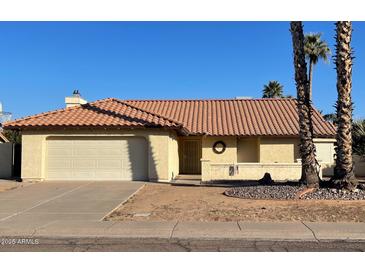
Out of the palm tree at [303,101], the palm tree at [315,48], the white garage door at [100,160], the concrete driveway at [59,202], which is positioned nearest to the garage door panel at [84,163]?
the white garage door at [100,160]

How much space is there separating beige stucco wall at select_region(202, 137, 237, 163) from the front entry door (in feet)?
3.16

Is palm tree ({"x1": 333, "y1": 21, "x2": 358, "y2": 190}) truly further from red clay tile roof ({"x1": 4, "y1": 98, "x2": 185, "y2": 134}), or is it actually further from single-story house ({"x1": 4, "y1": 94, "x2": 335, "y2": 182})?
red clay tile roof ({"x1": 4, "y1": 98, "x2": 185, "y2": 134})

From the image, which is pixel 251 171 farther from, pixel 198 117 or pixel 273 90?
pixel 273 90

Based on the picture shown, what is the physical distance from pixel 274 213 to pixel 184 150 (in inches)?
628

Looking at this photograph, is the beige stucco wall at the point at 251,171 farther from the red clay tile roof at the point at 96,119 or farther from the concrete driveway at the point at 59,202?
the concrete driveway at the point at 59,202

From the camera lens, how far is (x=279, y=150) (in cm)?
2559

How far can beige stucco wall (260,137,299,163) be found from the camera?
2550 centimetres

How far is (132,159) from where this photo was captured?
68.3ft

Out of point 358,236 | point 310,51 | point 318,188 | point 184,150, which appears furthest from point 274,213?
point 310,51

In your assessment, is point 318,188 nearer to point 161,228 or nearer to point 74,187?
point 161,228

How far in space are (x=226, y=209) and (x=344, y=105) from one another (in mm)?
6039

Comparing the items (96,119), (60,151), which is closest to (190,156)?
(96,119)

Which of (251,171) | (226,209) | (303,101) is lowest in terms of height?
(226,209)

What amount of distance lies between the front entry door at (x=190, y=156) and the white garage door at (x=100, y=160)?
658 cm
